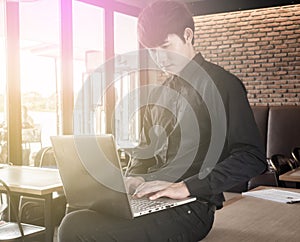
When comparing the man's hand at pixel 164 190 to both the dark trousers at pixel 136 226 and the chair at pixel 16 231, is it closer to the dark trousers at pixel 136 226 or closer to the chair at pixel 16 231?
the dark trousers at pixel 136 226

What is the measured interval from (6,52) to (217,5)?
3.45 m

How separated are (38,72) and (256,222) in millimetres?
4179

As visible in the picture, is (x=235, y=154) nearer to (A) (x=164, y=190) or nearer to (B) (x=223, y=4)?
(A) (x=164, y=190)

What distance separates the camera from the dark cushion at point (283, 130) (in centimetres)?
595

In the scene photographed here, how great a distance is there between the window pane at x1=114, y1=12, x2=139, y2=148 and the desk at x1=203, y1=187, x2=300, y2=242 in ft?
15.2

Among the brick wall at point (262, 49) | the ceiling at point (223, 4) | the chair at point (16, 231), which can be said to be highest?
the ceiling at point (223, 4)

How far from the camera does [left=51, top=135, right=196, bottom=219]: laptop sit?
1270 millimetres

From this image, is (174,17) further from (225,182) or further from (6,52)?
(6,52)

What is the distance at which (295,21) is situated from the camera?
6340 millimetres

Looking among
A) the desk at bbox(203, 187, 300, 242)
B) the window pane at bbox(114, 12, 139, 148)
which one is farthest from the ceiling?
the desk at bbox(203, 187, 300, 242)

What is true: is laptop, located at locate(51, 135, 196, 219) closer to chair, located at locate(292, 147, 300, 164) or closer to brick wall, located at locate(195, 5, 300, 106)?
chair, located at locate(292, 147, 300, 164)

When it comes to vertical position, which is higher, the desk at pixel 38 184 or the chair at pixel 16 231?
the desk at pixel 38 184

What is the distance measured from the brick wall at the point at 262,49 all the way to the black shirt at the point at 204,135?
509 centimetres

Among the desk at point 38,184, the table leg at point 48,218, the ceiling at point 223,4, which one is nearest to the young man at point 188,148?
the desk at point 38,184
